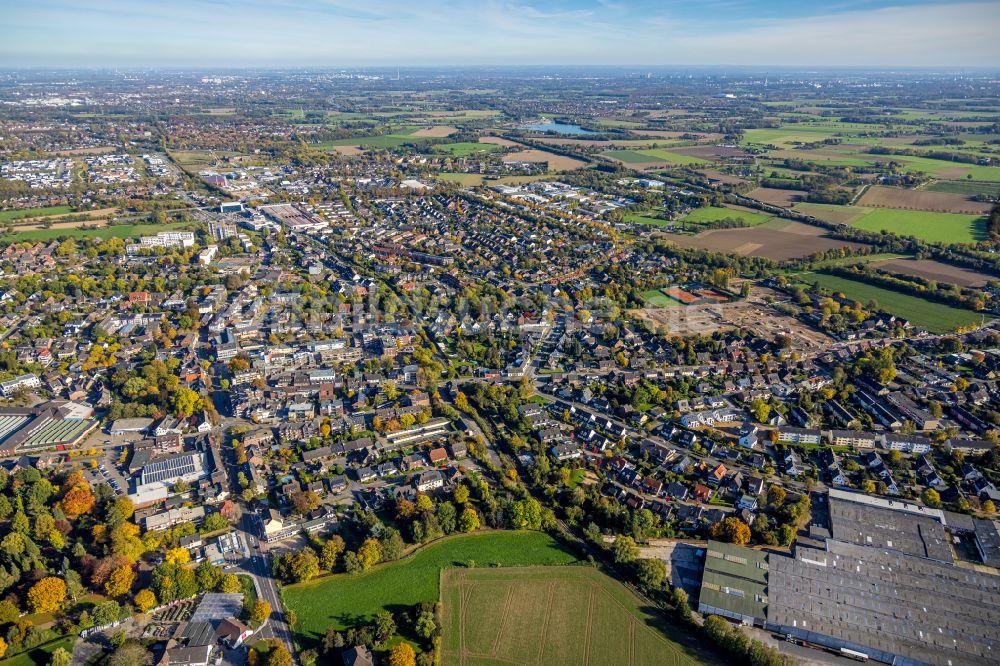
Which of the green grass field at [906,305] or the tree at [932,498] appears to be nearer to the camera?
the tree at [932,498]

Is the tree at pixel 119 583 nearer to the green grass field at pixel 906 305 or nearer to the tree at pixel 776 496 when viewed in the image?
the tree at pixel 776 496

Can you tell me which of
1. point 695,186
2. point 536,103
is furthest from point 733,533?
point 536,103

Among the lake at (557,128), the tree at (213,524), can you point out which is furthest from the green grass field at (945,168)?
the tree at (213,524)

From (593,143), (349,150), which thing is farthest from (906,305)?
(349,150)

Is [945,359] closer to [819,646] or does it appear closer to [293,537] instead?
[819,646]

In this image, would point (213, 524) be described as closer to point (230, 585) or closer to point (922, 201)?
point (230, 585)
